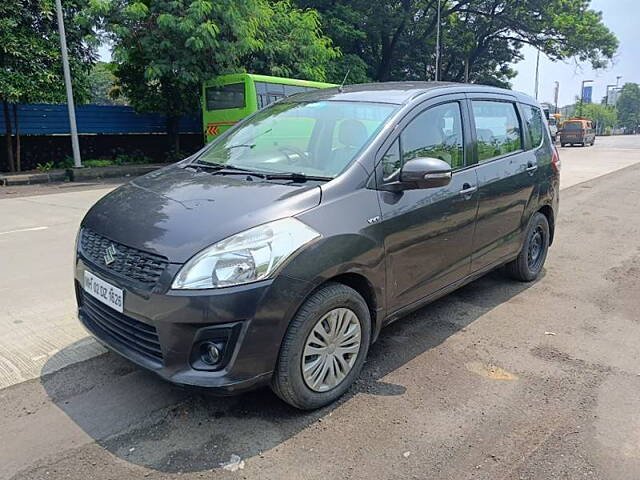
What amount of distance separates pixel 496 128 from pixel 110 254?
3.20 meters

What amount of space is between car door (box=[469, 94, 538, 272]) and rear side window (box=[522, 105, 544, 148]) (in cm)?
16

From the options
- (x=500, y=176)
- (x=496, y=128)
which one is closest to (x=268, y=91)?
(x=496, y=128)

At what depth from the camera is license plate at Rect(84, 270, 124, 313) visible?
262cm

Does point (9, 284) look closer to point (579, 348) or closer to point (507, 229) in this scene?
point (507, 229)

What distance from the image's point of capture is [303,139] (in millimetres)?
3523

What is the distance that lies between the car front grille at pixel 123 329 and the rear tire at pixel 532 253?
3.54 m

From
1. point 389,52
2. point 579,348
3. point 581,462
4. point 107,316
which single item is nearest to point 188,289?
point 107,316

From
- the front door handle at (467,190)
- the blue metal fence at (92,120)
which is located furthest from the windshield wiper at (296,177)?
the blue metal fence at (92,120)

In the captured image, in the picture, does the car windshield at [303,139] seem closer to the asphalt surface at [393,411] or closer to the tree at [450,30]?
the asphalt surface at [393,411]

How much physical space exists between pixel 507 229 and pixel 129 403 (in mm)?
3198

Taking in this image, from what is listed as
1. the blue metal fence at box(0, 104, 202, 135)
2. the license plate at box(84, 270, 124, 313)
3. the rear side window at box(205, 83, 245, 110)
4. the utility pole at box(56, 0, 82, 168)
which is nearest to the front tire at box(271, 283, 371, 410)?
the license plate at box(84, 270, 124, 313)

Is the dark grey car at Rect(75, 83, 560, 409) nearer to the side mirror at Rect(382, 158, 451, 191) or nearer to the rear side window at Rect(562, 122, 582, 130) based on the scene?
the side mirror at Rect(382, 158, 451, 191)

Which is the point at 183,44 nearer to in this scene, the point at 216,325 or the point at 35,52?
the point at 35,52

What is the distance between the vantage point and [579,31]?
88.1 feet
